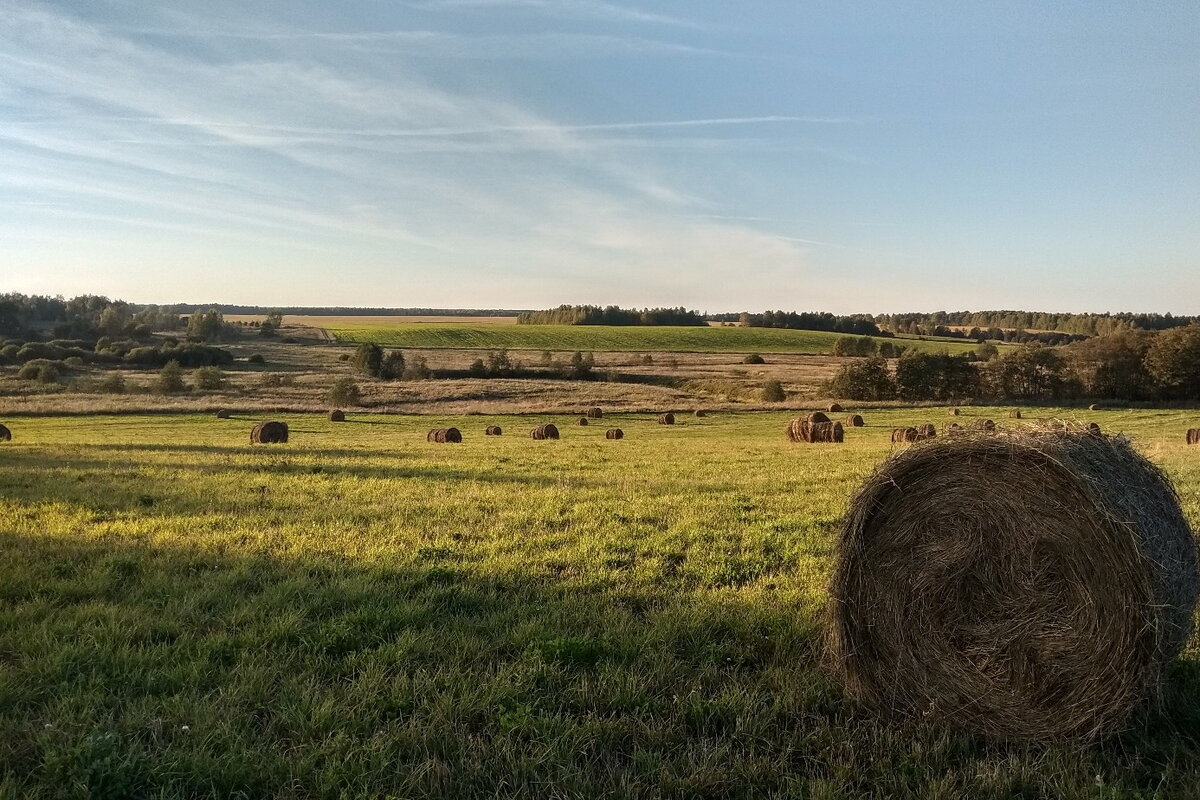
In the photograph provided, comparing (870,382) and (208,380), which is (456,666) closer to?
(870,382)

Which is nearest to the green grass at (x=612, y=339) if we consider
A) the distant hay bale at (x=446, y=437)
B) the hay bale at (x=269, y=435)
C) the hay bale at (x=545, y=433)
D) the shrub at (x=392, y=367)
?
the shrub at (x=392, y=367)

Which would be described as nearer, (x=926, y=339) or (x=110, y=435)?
(x=110, y=435)

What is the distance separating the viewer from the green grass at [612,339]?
11569cm

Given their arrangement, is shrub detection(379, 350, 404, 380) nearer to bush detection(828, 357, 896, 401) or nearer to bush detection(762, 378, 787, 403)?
bush detection(762, 378, 787, 403)

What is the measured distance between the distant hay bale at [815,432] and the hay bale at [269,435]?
2140 centimetres

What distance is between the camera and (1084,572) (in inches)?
183

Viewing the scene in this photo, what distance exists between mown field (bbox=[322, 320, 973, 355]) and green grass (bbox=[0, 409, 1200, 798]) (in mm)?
103613

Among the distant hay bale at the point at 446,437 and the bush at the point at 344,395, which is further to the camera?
the bush at the point at 344,395

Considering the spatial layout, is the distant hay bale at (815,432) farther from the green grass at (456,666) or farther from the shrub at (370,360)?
the shrub at (370,360)

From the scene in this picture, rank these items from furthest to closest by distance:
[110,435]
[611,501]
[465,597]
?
1. [110,435]
2. [611,501]
3. [465,597]

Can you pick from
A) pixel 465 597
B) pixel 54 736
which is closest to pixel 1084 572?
pixel 465 597

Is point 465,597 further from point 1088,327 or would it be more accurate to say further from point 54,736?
point 1088,327

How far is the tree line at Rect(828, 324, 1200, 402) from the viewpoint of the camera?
5550 cm

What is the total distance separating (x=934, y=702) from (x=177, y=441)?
95.2ft
